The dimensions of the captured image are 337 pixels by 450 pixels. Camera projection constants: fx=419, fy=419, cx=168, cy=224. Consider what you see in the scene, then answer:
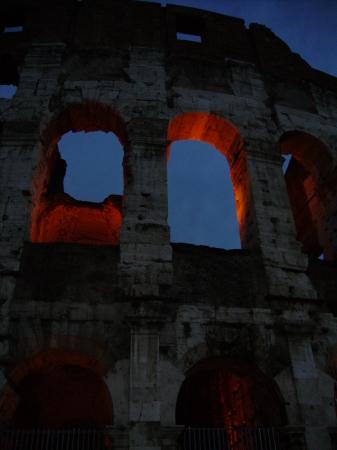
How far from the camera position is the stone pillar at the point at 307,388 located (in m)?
5.86

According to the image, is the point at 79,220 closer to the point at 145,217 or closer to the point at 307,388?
A: the point at 145,217

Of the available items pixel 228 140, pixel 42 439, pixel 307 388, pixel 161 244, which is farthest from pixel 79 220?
pixel 307 388

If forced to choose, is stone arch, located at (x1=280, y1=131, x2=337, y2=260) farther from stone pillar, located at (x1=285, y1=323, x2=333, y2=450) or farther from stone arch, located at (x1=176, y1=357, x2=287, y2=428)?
stone arch, located at (x1=176, y1=357, x2=287, y2=428)

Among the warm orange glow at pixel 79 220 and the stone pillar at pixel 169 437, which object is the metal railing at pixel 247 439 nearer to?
the stone pillar at pixel 169 437

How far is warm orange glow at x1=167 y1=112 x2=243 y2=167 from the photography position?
29.1ft

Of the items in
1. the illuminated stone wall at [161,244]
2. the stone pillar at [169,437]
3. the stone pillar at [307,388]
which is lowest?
the stone pillar at [169,437]

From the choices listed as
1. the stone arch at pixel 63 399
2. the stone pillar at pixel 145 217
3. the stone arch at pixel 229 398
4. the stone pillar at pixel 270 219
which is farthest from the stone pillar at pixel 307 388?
the stone arch at pixel 63 399

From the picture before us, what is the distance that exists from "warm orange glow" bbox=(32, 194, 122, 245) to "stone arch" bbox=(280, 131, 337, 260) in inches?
195

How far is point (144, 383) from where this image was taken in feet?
18.9

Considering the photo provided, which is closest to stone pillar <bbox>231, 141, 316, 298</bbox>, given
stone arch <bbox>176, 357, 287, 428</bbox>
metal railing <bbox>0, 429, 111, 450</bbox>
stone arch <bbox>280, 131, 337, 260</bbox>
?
stone arch <bbox>280, 131, 337, 260</bbox>

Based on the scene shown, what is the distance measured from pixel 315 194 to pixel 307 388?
475cm

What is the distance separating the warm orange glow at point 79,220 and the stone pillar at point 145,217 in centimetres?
400

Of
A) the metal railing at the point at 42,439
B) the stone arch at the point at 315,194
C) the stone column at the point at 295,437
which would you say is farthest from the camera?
the stone arch at the point at 315,194

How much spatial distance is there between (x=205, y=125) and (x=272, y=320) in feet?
14.7
